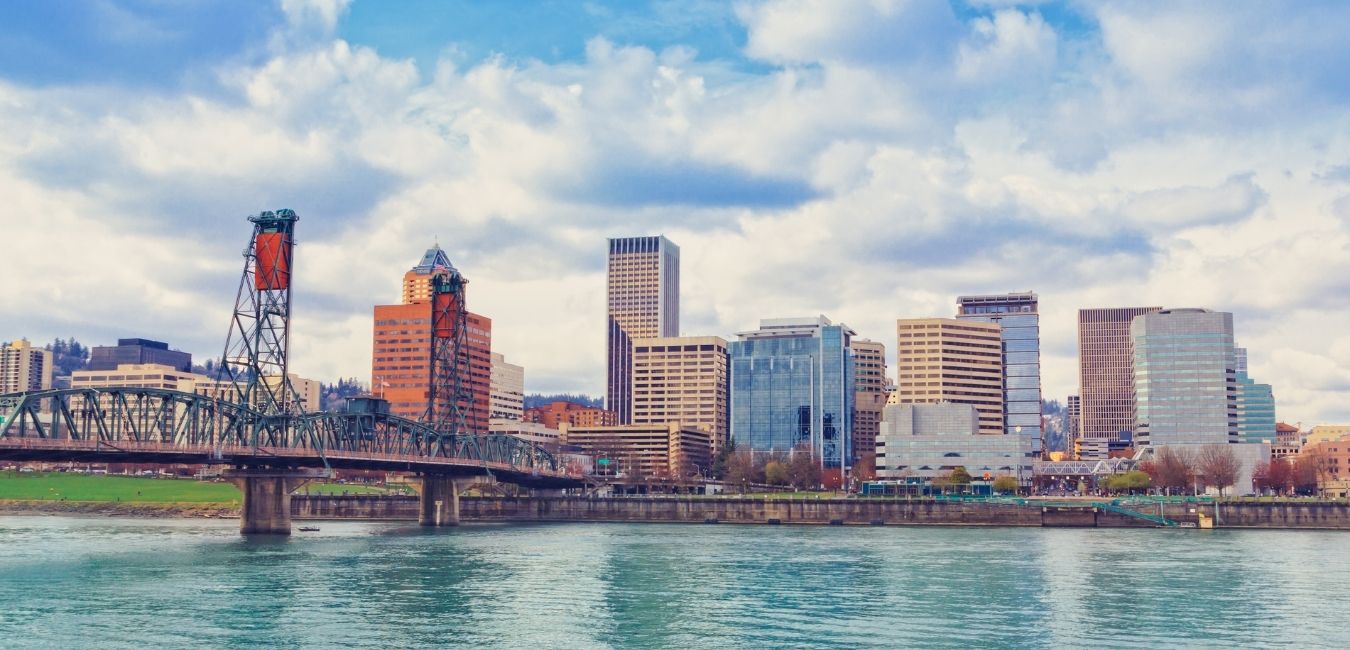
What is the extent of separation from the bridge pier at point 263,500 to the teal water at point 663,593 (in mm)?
7186

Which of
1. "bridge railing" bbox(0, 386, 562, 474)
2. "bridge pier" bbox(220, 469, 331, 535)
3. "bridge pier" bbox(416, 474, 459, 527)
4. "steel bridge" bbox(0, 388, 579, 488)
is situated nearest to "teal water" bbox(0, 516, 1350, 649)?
"bridge pier" bbox(220, 469, 331, 535)

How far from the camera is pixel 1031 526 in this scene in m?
194

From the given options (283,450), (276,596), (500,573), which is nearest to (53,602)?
(276,596)

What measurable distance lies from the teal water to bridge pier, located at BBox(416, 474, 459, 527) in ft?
164

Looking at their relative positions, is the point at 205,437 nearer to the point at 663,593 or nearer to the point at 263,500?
the point at 263,500

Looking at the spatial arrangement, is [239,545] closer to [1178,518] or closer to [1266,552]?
[1266,552]

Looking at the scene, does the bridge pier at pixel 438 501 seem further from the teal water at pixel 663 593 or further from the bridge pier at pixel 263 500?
the teal water at pixel 663 593

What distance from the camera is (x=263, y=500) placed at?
148m

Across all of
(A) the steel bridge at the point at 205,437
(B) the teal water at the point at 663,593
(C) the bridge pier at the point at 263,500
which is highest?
(A) the steel bridge at the point at 205,437

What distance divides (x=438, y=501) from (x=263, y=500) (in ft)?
166

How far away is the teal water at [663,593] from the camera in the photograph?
6462 cm

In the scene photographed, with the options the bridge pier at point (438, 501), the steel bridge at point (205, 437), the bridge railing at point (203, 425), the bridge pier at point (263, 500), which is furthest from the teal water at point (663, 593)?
the bridge pier at point (438, 501)

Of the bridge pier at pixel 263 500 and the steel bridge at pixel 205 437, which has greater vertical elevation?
the steel bridge at pixel 205 437

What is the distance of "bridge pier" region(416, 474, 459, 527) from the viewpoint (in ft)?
636
